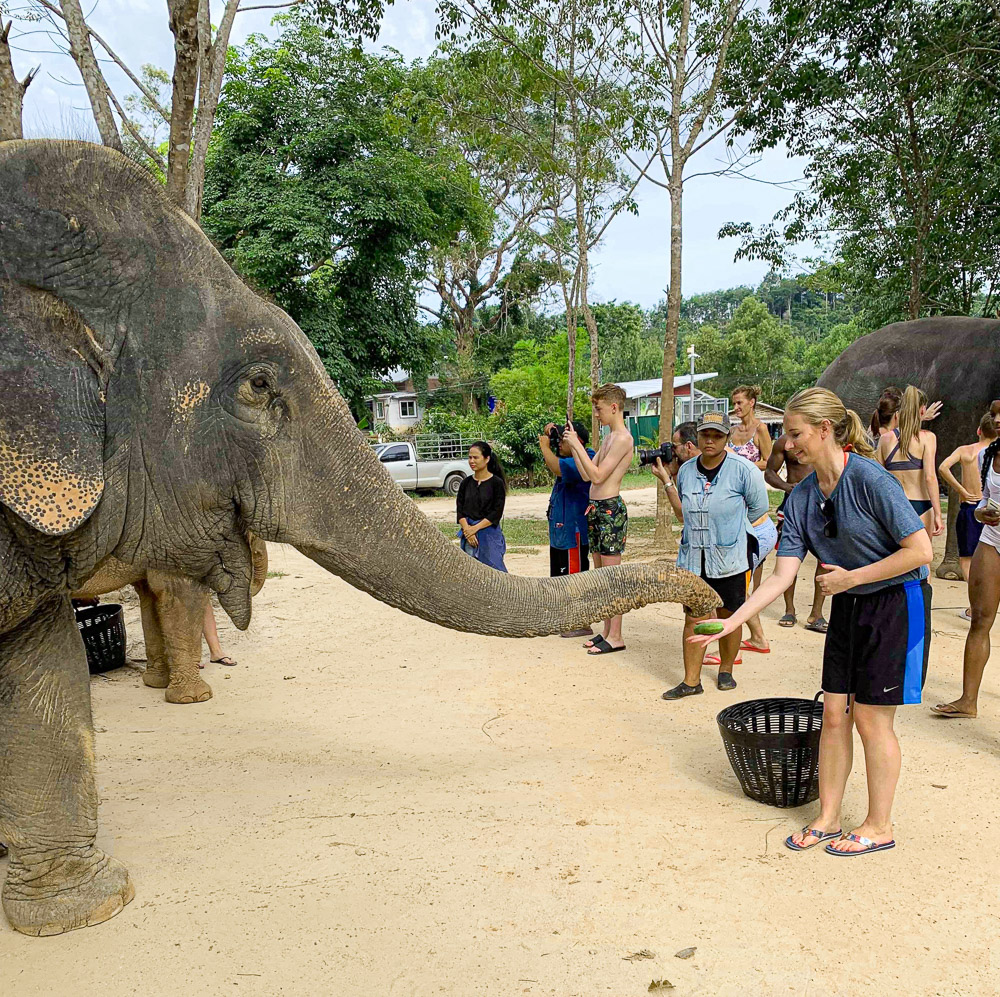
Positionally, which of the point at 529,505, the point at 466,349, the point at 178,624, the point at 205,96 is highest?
the point at 466,349

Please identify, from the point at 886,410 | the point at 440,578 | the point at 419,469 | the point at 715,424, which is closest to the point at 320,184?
the point at 419,469

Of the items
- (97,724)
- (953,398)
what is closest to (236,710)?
(97,724)

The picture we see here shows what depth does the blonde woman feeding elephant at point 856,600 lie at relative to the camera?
321 centimetres

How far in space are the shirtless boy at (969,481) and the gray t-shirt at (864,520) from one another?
85.6 inches

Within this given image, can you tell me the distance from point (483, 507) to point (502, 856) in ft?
13.5

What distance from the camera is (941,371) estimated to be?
31.8 feet

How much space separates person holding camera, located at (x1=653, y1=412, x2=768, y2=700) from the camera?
5473mm

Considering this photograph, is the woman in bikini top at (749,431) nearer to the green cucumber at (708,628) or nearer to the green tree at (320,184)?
the green cucumber at (708,628)

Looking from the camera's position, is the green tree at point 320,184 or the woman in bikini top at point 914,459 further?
the green tree at point 320,184

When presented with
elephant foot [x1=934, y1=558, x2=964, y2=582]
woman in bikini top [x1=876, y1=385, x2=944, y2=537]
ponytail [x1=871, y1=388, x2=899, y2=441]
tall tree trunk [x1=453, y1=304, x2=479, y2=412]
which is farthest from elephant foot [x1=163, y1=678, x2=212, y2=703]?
tall tree trunk [x1=453, y1=304, x2=479, y2=412]

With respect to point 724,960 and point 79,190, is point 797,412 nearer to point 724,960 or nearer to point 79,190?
point 724,960

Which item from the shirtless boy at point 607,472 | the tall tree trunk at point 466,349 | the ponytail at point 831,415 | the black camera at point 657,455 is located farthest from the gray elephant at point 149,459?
the tall tree trunk at point 466,349

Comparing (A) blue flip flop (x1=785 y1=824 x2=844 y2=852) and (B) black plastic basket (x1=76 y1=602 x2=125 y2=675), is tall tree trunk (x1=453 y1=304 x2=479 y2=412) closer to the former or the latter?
(B) black plastic basket (x1=76 y1=602 x2=125 y2=675)

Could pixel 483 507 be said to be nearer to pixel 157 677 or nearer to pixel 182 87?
pixel 157 677
